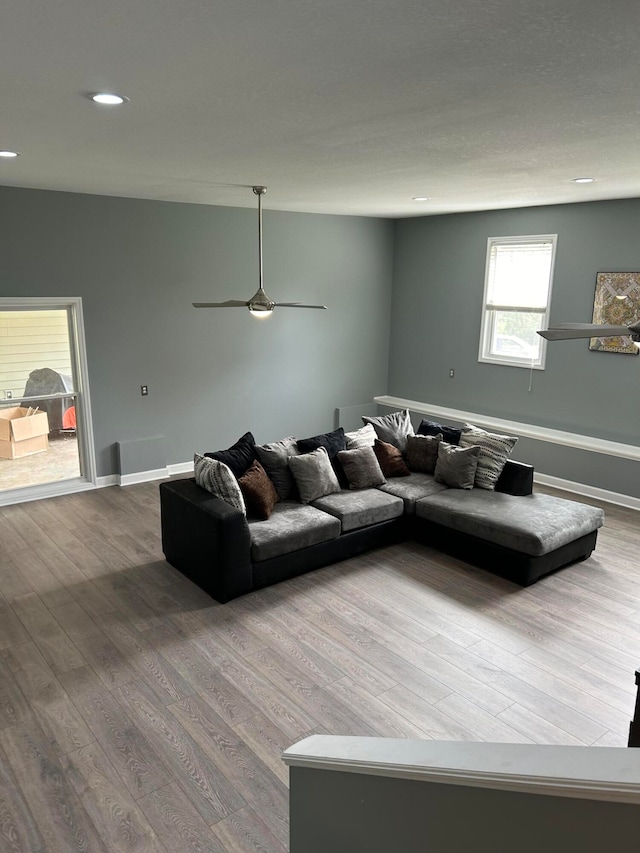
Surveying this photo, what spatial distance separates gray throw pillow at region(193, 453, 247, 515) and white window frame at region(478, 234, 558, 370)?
13.3 ft

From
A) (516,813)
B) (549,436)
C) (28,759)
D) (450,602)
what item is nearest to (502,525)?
(450,602)

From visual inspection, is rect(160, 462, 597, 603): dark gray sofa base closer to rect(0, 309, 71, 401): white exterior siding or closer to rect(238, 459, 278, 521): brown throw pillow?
rect(238, 459, 278, 521): brown throw pillow

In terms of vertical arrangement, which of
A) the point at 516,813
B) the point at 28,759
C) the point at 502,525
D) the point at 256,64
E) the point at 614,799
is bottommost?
the point at 28,759

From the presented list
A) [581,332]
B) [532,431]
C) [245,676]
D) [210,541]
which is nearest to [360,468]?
[210,541]

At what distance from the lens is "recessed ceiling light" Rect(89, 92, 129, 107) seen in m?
2.51

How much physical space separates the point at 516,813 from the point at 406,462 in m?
4.97

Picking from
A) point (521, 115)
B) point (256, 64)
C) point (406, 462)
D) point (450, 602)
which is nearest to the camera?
point (256, 64)

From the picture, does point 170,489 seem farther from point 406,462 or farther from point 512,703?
point 512,703

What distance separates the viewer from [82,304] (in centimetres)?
623

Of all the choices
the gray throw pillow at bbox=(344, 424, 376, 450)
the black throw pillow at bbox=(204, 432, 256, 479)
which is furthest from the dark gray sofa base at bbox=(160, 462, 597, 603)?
the gray throw pillow at bbox=(344, 424, 376, 450)

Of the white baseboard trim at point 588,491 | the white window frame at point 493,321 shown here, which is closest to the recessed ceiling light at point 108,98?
the white window frame at point 493,321

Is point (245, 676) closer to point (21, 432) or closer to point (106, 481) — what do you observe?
point (106, 481)

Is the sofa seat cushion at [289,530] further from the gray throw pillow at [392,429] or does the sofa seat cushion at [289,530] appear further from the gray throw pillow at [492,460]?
the gray throw pillow at [492,460]

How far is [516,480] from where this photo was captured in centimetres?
552
